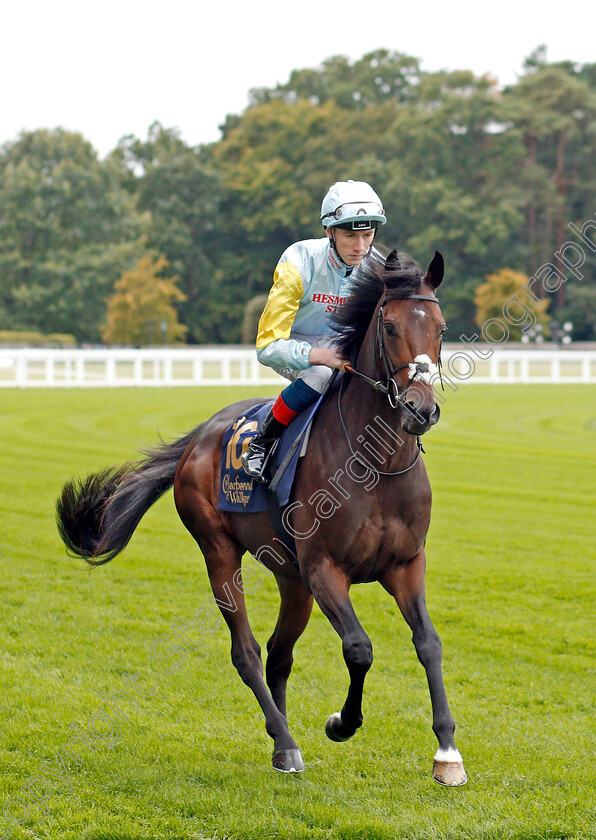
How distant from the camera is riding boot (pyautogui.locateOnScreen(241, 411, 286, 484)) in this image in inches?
169

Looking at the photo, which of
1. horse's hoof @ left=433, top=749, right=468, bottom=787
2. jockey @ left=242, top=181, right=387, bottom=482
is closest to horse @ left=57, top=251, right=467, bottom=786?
horse's hoof @ left=433, top=749, right=468, bottom=787

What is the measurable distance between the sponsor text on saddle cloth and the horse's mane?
33 cm

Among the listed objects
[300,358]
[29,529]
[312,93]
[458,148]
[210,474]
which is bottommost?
[29,529]

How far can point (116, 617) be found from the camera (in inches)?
247

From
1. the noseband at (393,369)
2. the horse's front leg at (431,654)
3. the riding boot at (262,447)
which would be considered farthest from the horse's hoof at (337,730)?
the noseband at (393,369)

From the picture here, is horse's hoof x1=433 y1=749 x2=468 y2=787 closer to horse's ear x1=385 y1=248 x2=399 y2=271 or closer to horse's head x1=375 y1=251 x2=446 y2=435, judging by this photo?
horse's head x1=375 y1=251 x2=446 y2=435

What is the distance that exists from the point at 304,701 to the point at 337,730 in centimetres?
94

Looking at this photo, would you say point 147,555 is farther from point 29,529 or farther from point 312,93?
point 312,93

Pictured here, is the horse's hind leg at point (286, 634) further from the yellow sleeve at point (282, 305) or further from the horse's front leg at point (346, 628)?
the yellow sleeve at point (282, 305)

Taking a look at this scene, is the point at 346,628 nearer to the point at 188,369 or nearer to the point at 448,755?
the point at 448,755

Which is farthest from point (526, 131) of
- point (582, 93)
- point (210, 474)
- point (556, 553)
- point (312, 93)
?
point (210, 474)

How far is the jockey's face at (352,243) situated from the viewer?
4090 mm

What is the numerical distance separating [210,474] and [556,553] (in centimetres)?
417

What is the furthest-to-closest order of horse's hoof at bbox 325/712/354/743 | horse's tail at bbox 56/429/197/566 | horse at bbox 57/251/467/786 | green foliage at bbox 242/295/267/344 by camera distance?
1. green foliage at bbox 242/295/267/344
2. horse's tail at bbox 56/429/197/566
3. horse's hoof at bbox 325/712/354/743
4. horse at bbox 57/251/467/786
